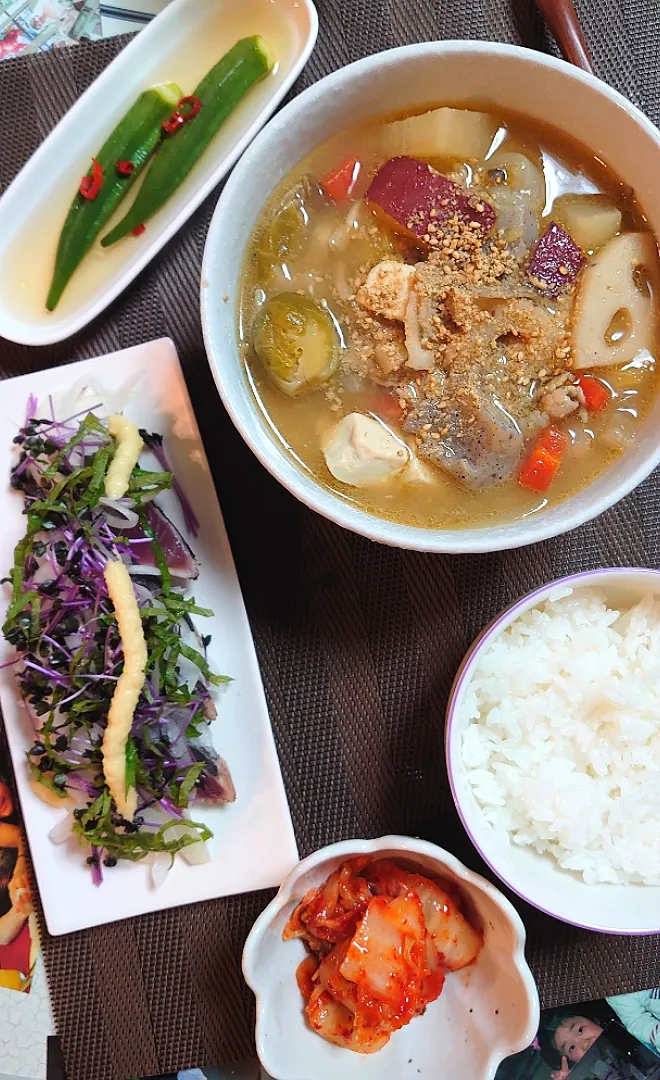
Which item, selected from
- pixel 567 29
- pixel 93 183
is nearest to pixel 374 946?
pixel 93 183

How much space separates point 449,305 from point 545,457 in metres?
0.31

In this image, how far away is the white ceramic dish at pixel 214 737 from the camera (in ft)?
5.47

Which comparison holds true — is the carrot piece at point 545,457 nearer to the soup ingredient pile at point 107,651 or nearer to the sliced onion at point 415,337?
the sliced onion at point 415,337

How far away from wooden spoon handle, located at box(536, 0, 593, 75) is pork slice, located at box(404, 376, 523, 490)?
0.69m

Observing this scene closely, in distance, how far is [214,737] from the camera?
169cm

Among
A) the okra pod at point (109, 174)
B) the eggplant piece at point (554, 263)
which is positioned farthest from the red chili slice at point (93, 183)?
the eggplant piece at point (554, 263)

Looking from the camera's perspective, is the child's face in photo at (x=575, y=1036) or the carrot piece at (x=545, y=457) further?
the child's face in photo at (x=575, y=1036)

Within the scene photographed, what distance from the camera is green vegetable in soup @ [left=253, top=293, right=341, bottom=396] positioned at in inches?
54.7

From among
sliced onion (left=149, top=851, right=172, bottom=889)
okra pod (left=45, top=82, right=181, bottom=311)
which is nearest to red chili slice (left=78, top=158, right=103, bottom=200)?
okra pod (left=45, top=82, right=181, bottom=311)

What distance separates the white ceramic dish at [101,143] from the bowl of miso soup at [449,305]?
0.38m

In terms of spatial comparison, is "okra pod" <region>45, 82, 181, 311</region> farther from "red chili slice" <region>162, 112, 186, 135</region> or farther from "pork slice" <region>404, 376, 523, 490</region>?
"pork slice" <region>404, 376, 523, 490</region>

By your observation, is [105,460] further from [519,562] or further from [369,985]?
[369,985]

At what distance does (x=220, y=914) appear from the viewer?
5.60 feet

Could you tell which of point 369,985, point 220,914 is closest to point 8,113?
point 220,914
